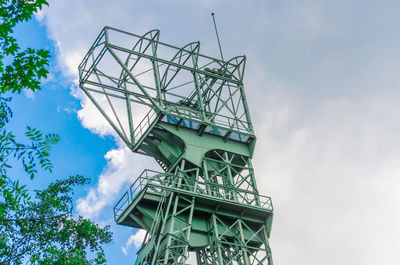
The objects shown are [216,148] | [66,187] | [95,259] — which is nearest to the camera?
[95,259]

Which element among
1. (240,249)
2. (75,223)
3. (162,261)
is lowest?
(75,223)

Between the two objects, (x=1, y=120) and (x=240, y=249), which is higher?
(x=240, y=249)

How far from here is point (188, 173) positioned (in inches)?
1014

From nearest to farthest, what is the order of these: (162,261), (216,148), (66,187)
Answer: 1. (66,187)
2. (162,261)
3. (216,148)

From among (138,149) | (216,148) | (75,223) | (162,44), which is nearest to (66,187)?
(75,223)

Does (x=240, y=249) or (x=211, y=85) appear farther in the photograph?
(x=211, y=85)

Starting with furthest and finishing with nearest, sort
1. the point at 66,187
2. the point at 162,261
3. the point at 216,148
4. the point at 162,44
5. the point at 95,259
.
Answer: the point at 162,44, the point at 216,148, the point at 162,261, the point at 66,187, the point at 95,259

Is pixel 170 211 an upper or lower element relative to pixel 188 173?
lower

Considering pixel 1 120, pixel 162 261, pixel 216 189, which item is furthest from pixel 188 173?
pixel 1 120

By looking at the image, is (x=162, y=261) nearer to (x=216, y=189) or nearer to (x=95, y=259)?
(x=216, y=189)

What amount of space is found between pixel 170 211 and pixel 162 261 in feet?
8.35

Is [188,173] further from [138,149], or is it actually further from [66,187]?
[66,187]

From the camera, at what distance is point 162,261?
21.6m

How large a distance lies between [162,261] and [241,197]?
18.3ft
